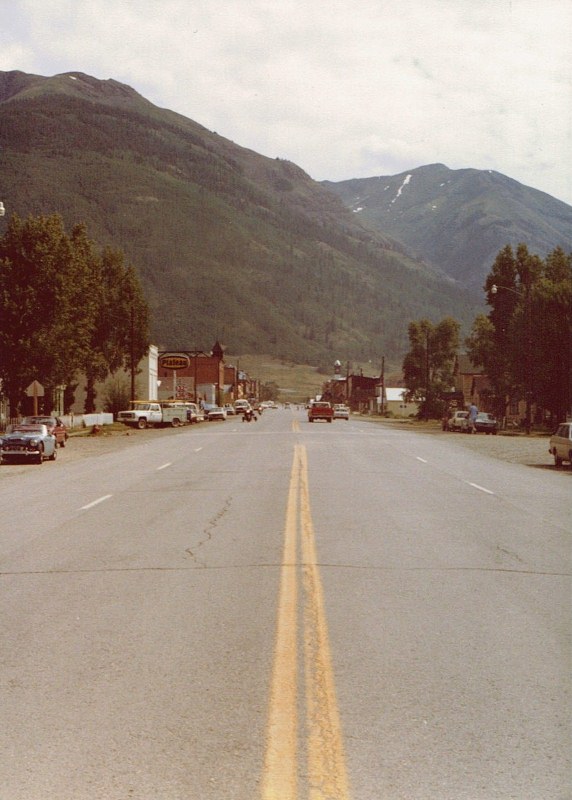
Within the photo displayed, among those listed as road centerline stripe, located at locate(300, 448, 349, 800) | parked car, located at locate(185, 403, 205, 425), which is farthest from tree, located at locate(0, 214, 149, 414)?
road centerline stripe, located at locate(300, 448, 349, 800)

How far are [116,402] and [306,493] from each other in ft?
215

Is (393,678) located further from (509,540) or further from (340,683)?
(509,540)

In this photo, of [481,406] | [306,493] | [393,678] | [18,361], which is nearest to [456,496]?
[306,493]

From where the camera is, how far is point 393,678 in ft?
21.9

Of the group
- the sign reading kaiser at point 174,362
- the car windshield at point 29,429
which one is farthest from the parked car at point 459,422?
the sign reading kaiser at point 174,362

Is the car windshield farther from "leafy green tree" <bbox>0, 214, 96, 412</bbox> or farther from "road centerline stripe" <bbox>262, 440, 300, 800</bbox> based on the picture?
"road centerline stripe" <bbox>262, 440, 300, 800</bbox>

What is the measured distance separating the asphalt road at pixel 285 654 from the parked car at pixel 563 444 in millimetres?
13793

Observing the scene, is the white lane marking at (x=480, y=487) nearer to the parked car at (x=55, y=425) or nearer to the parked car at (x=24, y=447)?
the parked car at (x=24, y=447)

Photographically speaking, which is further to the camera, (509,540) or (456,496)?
(456,496)

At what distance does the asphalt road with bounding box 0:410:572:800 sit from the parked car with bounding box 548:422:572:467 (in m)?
13.8

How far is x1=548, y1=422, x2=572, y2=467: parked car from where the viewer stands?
29.5 metres

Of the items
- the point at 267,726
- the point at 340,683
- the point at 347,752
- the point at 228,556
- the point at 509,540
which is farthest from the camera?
the point at 509,540

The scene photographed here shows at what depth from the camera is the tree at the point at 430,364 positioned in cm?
10250

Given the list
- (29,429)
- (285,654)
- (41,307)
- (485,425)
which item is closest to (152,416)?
(41,307)
